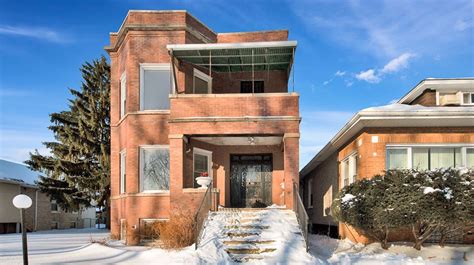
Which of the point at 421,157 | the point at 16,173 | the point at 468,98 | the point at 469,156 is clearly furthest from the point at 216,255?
the point at 16,173

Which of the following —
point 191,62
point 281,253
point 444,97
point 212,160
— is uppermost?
Answer: point 191,62

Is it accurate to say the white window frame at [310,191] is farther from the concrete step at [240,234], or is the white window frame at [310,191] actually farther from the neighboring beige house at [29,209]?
the neighboring beige house at [29,209]

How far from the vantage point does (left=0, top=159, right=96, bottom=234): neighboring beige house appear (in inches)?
1044

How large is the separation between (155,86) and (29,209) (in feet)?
59.0

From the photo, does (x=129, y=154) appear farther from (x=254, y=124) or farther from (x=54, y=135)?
(x=54, y=135)

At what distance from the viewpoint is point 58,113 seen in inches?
1097

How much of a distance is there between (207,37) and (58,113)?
14928mm

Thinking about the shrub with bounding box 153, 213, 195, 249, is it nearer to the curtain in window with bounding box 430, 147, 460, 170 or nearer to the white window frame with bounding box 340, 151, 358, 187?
the white window frame with bounding box 340, 151, 358, 187

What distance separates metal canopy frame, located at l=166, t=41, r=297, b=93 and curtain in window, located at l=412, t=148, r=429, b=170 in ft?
17.6

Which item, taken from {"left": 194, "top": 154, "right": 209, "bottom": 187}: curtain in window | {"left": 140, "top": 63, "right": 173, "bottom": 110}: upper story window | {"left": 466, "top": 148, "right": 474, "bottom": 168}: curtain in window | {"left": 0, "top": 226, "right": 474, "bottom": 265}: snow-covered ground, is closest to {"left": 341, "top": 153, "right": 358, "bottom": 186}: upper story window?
{"left": 0, "top": 226, "right": 474, "bottom": 265}: snow-covered ground

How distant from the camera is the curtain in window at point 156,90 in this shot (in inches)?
645

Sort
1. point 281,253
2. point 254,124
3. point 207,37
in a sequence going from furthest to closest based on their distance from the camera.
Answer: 1. point 207,37
2. point 254,124
3. point 281,253

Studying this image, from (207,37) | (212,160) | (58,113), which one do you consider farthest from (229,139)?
(58,113)

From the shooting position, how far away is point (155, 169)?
53.1 feet
